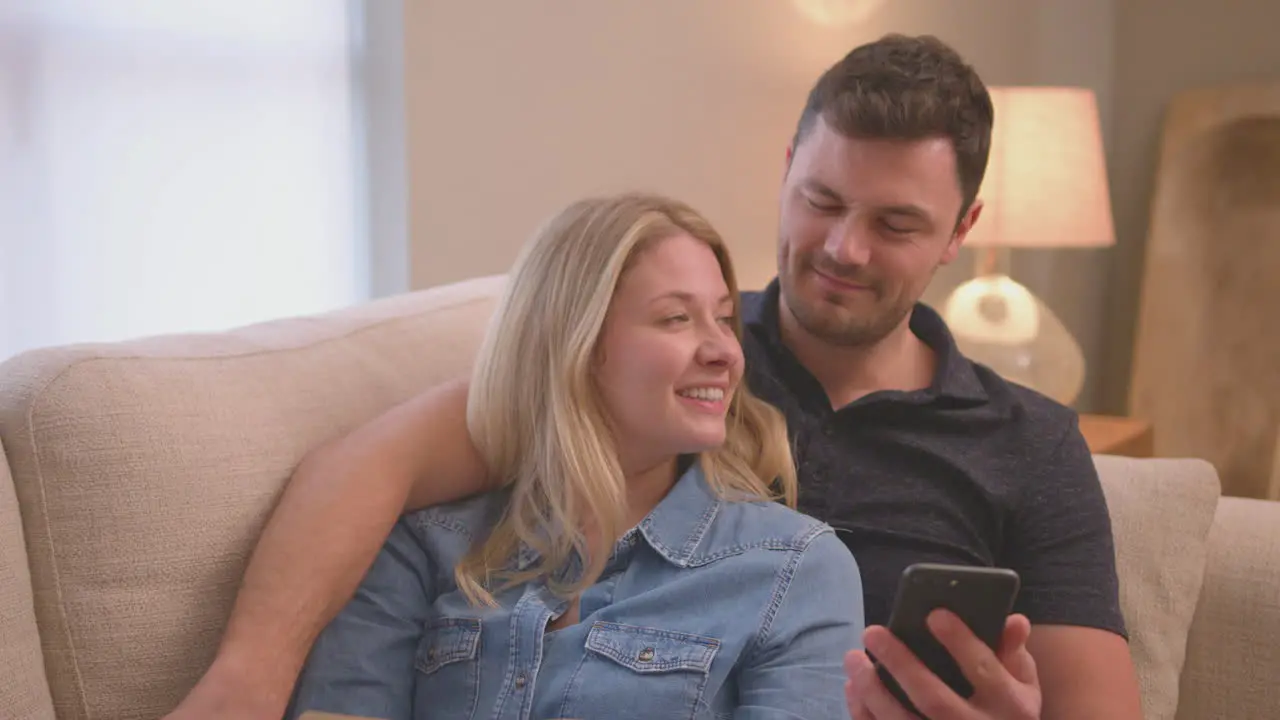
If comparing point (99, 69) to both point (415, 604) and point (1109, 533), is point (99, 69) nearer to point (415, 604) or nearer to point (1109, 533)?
point (415, 604)

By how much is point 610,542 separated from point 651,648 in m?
0.13

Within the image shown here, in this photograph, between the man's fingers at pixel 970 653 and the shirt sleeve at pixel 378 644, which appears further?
the shirt sleeve at pixel 378 644

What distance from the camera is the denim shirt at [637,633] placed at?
1.22 metres

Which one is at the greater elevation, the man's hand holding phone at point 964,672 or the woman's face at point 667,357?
the woman's face at point 667,357

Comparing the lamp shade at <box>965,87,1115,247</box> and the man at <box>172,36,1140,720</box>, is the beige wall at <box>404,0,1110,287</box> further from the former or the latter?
the man at <box>172,36,1140,720</box>

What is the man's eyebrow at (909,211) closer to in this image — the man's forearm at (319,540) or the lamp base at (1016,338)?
the man's forearm at (319,540)

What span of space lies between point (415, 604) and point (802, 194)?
65 centimetres

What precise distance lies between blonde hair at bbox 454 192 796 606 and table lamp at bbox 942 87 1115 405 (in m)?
1.56

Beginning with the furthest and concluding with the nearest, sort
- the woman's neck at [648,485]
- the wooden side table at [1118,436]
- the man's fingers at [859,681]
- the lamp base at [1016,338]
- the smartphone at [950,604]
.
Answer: the lamp base at [1016,338] < the wooden side table at [1118,436] < the woman's neck at [648,485] < the man's fingers at [859,681] < the smartphone at [950,604]

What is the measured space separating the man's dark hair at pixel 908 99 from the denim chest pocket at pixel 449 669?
28.0 inches

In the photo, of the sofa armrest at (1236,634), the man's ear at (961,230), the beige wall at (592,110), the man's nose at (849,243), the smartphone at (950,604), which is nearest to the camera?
the smartphone at (950,604)

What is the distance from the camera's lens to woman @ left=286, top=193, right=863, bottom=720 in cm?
123

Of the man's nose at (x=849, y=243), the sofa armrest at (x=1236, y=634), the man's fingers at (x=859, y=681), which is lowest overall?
the sofa armrest at (x=1236, y=634)

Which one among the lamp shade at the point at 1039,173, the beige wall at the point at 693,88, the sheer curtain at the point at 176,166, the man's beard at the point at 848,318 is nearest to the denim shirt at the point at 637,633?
the man's beard at the point at 848,318
